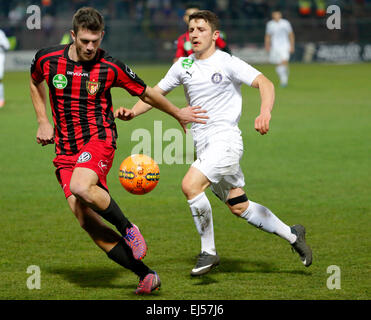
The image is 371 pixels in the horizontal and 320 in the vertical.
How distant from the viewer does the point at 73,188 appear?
5617 mm

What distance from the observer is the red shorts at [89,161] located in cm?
582

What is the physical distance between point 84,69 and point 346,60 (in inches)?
1163

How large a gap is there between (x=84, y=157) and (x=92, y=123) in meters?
0.32

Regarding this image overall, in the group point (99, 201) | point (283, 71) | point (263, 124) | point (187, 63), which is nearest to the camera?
point (99, 201)

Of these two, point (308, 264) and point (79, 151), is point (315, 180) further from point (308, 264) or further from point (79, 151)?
point (79, 151)

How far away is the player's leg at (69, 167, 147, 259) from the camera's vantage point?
5.62 meters

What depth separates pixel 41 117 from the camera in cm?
628

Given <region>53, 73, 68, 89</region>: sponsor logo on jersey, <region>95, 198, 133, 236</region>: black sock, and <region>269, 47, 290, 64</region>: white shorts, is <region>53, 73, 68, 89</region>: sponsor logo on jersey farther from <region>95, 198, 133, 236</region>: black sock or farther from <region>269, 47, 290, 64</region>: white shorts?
<region>269, 47, 290, 64</region>: white shorts

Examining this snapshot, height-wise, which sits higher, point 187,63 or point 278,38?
point 278,38

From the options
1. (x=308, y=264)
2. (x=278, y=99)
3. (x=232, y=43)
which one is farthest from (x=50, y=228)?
(x=232, y=43)

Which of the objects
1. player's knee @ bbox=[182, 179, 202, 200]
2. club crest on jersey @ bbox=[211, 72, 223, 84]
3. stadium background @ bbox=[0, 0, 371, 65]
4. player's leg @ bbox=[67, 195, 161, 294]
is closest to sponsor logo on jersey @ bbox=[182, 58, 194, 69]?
club crest on jersey @ bbox=[211, 72, 223, 84]

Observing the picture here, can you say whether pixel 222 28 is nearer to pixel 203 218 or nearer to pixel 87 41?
pixel 203 218

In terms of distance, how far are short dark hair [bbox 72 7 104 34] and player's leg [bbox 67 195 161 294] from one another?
130 centimetres

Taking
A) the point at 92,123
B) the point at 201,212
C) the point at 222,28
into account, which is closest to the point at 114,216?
the point at 92,123
